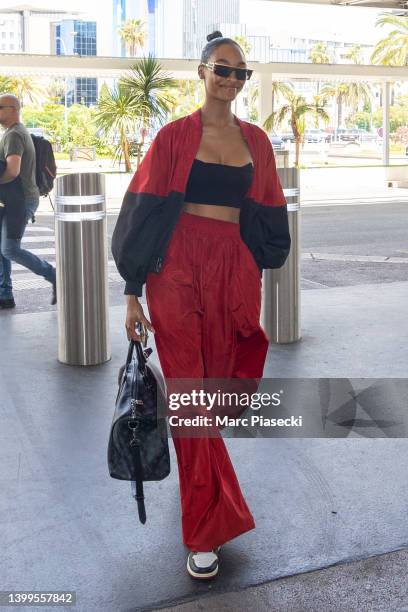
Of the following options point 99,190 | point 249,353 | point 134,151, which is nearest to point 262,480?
point 249,353

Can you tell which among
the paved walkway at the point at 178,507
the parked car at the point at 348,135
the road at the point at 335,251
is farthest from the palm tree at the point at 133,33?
the paved walkway at the point at 178,507

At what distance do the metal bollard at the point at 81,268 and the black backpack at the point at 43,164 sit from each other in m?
2.03

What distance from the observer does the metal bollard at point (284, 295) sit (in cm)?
694

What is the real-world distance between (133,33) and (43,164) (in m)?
84.9

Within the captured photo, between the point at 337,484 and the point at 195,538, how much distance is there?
3.53ft

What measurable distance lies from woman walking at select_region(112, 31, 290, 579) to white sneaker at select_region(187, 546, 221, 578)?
3cm

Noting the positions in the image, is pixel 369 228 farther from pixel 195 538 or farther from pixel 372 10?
Result: pixel 195 538

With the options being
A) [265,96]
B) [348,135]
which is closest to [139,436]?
[265,96]

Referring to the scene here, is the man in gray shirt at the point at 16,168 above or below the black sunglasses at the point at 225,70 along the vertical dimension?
below

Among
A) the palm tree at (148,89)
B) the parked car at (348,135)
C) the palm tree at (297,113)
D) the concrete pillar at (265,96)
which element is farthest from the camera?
the parked car at (348,135)

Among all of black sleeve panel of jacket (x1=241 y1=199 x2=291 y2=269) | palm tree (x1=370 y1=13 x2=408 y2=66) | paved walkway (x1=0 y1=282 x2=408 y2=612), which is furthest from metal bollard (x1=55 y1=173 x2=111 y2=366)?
palm tree (x1=370 y1=13 x2=408 y2=66)

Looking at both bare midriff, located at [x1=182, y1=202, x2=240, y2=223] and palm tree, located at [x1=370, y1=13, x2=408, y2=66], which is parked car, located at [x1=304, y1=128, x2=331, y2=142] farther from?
bare midriff, located at [x1=182, y1=202, x2=240, y2=223]

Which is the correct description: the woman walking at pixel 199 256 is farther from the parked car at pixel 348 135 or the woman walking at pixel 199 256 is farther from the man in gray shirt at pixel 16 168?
the parked car at pixel 348 135

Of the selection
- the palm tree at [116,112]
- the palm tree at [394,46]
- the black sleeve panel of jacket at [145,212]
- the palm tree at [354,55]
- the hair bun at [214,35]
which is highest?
the palm tree at [354,55]
